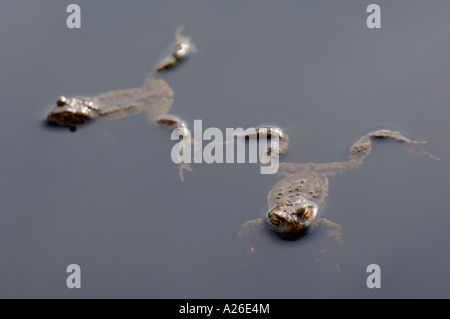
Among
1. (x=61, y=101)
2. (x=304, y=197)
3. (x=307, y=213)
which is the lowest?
(x=307, y=213)

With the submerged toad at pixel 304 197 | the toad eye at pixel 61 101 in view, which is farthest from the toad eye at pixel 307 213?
the toad eye at pixel 61 101

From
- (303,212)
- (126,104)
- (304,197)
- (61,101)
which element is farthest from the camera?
(126,104)

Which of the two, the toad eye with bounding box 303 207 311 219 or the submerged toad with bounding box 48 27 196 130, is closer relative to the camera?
the toad eye with bounding box 303 207 311 219

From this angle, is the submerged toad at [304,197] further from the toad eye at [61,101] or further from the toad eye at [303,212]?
the toad eye at [61,101]

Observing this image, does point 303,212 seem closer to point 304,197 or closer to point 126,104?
point 304,197

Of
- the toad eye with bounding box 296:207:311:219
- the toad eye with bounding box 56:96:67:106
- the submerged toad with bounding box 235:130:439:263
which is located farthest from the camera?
the toad eye with bounding box 56:96:67:106

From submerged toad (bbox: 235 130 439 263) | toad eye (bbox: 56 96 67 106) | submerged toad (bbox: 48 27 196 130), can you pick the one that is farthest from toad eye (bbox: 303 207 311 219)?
toad eye (bbox: 56 96 67 106)

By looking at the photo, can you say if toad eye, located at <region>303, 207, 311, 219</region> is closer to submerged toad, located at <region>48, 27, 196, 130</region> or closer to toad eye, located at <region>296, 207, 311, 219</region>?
toad eye, located at <region>296, 207, 311, 219</region>

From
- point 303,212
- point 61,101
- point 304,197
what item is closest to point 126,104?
point 61,101
